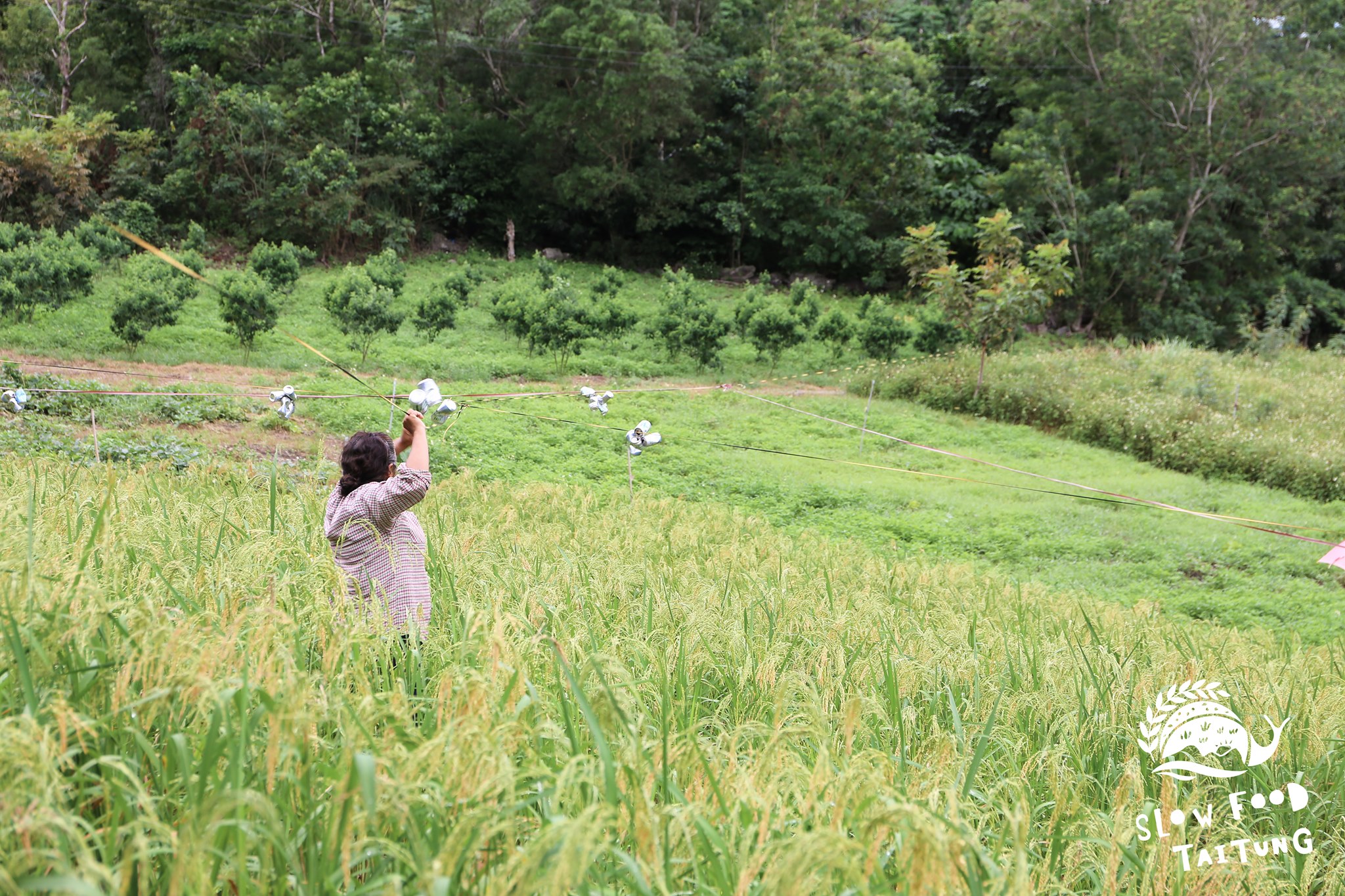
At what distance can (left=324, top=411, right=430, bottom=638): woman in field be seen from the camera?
3018mm

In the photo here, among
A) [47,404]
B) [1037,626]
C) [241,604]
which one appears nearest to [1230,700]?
[1037,626]

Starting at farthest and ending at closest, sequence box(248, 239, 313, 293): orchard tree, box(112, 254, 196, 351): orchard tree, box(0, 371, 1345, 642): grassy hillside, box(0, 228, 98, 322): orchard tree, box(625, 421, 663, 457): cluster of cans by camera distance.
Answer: box(248, 239, 313, 293): orchard tree < box(0, 228, 98, 322): orchard tree < box(112, 254, 196, 351): orchard tree < box(0, 371, 1345, 642): grassy hillside < box(625, 421, 663, 457): cluster of cans

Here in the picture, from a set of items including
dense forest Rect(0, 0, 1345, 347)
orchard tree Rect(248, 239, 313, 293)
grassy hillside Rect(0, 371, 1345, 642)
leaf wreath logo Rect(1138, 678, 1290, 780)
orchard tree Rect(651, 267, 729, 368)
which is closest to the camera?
leaf wreath logo Rect(1138, 678, 1290, 780)

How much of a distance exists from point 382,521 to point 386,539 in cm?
7

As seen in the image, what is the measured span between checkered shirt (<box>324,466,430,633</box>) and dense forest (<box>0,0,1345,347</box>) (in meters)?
21.9

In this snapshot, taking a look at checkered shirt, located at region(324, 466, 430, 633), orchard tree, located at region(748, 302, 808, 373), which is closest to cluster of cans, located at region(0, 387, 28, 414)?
checkered shirt, located at region(324, 466, 430, 633)

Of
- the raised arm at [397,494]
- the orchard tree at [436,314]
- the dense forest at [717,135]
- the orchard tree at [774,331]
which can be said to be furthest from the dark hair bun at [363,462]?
the dense forest at [717,135]

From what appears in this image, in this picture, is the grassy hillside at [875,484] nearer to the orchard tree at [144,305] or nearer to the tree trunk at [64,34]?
the orchard tree at [144,305]

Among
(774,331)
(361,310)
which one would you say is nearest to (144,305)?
(361,310)

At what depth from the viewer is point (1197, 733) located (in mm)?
2703

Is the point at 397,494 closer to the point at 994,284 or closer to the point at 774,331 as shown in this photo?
the point at 994,284

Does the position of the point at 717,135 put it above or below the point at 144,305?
above

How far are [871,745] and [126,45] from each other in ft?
102

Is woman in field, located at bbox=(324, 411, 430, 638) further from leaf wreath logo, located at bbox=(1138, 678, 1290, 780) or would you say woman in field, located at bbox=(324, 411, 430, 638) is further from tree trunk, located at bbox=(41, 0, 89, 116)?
tree trunk, located at bbox=(41, 0, 89, 116)
